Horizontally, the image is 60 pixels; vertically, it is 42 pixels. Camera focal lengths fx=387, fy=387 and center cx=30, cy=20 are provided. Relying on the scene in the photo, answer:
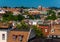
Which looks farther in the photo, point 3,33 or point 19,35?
point 3,33

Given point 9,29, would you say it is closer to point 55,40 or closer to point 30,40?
point 30,40

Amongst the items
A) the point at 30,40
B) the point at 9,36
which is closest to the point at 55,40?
the point at 30,40

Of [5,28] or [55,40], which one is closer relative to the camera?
[55,40]

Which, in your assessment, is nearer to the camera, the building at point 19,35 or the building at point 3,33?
the building at point 19,35

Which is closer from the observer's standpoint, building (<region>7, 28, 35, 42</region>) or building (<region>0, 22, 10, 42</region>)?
building (<region>7, 28, 35, 42</region>)

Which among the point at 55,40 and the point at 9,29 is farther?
the point at 9,29

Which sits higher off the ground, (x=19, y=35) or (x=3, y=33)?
(x=3, y=33)

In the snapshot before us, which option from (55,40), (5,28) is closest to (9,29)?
(5,28)

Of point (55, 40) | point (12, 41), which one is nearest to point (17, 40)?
point (12, 41)

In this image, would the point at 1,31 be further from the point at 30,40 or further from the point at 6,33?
the point at 30,40
